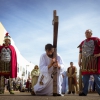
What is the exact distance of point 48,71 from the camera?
6.65 m

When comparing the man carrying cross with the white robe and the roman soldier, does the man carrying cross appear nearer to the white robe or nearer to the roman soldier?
the white robe

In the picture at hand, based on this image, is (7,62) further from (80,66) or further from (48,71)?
(80,66)

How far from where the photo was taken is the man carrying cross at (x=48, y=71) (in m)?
6.38

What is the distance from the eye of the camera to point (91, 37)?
24.4 ft

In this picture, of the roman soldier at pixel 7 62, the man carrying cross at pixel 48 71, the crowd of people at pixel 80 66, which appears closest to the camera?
the man carrying cross at pixel 48 71

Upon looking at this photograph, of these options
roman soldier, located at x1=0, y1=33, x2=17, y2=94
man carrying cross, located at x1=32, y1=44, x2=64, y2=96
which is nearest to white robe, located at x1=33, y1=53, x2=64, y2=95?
man carrying cross, located at x1=32, y1=44, x2=64, y2=96

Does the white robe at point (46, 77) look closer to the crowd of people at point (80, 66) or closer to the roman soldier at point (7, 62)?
the crowd of people at point (80, 66)

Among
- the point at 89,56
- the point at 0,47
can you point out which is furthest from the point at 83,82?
the point at 0,47

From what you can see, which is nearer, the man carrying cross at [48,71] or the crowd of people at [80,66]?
the man carrying cross at [48,71]

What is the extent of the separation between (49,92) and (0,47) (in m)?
2.71

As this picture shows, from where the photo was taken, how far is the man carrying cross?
20.9 ft

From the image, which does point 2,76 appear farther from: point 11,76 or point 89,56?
point 89,56

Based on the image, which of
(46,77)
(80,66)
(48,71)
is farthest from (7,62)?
(80,66)

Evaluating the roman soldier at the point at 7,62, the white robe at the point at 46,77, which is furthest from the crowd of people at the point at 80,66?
the roman soldier at the point at 7,62
